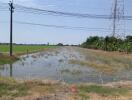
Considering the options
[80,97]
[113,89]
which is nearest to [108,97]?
[80,97]

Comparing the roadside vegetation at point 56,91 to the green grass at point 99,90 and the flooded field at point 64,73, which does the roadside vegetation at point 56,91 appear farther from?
the flooded field at point 64,73

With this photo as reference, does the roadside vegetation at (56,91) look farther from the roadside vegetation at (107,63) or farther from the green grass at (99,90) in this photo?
the roadside vegetation at (107,63)

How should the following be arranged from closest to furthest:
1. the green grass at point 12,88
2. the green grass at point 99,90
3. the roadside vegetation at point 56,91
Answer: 1. the roadside vegetation at point 56,91
2. the green grass at point 12,88
3. the green grass at point 99,90

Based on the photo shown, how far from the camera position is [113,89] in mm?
18672

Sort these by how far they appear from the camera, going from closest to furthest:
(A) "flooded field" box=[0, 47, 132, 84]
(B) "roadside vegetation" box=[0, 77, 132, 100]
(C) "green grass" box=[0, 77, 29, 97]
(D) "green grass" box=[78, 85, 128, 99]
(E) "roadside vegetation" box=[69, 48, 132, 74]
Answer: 1. (B) "roadside vegetation" box=[0, 77, 132, 100]
2. (C) "green grass" box=[0, 77, 29, 97]
3. (D) "green grass" box=[78, 85, 128, 99]
4. (A) "flooded field" box=[0, 47, 132, 84]
5. (E) "roadside vegetation" box=[69, 48, 132, 74]

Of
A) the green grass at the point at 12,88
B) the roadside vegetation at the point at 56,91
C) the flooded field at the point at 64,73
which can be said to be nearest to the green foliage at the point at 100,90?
the roadside vegetation at the point at 56,91

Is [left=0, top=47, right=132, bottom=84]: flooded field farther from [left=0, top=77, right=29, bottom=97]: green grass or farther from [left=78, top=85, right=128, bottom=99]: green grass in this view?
[left=78, top=85, right=128, bottom=99]: green grass

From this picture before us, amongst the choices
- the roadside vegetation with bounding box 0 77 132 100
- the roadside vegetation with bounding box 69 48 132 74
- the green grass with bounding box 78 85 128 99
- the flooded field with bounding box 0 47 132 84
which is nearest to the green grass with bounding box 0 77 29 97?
the roadside vegetation with bounding box 0 77 132 100

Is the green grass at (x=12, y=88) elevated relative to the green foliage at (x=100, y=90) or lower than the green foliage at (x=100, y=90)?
elevated

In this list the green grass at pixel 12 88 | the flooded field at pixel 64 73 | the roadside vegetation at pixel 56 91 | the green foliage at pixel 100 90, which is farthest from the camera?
the flooded field at pixel 64 73

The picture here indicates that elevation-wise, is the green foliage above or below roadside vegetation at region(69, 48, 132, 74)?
below

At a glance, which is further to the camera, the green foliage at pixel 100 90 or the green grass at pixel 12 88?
the green foliage at pixel 100 90

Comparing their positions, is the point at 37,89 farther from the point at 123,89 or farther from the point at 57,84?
the point at 123,89

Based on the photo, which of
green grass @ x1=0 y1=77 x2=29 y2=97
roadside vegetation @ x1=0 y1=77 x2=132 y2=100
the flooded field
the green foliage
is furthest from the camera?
the flooded field
